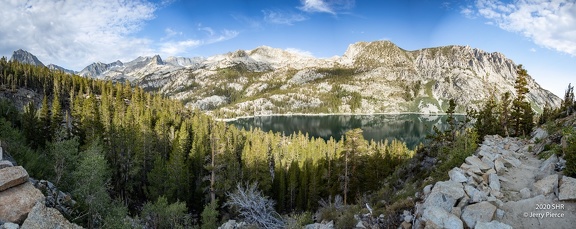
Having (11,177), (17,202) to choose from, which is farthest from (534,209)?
(11,177)

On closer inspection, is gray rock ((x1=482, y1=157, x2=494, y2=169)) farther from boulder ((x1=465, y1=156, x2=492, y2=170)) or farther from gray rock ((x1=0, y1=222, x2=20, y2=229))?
gray rock ((x1=0, y1=222, x2=20, y2=229))

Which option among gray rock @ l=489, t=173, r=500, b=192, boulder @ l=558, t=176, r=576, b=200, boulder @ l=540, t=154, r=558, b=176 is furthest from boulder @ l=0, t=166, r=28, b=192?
boulder @ l=540, t=154, r=558, b=176

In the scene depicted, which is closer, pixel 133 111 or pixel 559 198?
pixel 559 198

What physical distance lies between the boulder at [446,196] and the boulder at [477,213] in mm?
502

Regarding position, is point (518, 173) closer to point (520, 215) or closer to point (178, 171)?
point (520, 215)

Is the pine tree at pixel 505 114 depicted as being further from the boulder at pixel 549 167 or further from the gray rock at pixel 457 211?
the gray rock at pixel 457 211

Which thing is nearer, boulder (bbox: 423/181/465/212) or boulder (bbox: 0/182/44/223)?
boulder (bbox: 423/181/465/212)

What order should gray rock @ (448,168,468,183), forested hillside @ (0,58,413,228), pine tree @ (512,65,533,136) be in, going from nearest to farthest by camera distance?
gray rock @ (448,168,468,183)
forested hillside @ (0,58,413,228)
pine tree @ (512,65,533,136)

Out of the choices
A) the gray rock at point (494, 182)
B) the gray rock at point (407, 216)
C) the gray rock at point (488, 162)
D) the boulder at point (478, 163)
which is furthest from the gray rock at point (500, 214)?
the gray rock at point (488, 162)

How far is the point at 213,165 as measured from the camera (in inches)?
1436

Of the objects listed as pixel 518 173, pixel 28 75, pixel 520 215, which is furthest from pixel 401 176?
pixel 28 75

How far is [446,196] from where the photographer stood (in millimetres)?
9969

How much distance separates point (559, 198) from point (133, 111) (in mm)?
93376

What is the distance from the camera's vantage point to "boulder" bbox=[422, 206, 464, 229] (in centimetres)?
872
